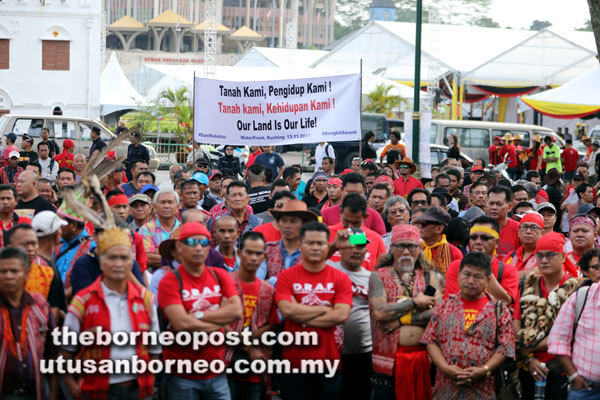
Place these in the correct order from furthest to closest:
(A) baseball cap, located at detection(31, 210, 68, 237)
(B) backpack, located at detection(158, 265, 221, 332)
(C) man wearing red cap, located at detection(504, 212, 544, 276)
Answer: (C) man wearing red cap, located at detection(504, 212, 544, 276) → (A) baseball cap, located at detection(31, 210, 68, 237) → (B) backpack, located at detection(158, 265, 221, 332)

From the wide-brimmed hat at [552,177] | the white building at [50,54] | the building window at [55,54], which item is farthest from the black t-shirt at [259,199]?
the building window at [55,54]

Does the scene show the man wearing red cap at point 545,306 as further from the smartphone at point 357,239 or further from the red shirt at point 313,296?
the red shirt at point 313,296

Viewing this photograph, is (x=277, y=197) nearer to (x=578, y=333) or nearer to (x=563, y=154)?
(x=578, y=333)

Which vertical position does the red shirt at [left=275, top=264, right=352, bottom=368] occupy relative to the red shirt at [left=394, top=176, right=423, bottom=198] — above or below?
below

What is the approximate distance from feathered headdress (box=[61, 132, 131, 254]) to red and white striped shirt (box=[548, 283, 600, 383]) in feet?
8.96

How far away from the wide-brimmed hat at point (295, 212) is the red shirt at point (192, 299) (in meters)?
1.59

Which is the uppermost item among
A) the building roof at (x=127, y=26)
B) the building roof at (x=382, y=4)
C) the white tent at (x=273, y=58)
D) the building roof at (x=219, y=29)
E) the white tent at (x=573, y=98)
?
the building roof at (x=382, y=4)

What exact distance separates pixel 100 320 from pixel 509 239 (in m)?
4.69

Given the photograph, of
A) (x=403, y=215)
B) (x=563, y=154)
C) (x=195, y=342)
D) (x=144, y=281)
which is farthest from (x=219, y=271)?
(x=563, y=154)

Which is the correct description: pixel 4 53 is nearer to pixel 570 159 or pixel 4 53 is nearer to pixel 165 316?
pixel 570 159

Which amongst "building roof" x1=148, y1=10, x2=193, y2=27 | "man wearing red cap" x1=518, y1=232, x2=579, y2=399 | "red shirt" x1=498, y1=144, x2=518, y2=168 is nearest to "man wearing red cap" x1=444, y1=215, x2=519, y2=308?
"man wearing red cap" x1=518, y1=232, x2=579, y2=399

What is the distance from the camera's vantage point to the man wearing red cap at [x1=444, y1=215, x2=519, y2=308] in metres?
6.73

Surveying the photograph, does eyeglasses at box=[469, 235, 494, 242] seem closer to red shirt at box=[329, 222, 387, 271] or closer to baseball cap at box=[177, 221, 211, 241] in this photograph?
red shirt at box=[329, 222, 387, 271]

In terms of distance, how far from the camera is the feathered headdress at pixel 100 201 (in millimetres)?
5723
